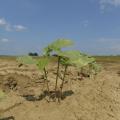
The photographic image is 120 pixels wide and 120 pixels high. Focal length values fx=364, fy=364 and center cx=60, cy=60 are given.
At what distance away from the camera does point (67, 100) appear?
283 inches

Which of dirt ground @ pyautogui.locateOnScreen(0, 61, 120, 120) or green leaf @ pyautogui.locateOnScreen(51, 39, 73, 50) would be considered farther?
green leaf @ pyautogui.locateOnScreen(51, 39, 73, 50)

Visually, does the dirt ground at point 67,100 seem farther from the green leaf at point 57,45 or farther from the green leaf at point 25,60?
the green leaf at point 57,45

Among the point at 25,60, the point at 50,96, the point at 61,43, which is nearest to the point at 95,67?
the point at 50,96

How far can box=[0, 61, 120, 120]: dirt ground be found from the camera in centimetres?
656

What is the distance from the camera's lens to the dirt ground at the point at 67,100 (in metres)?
6.56

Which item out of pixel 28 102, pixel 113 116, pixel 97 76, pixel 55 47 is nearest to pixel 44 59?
pixel 55 47

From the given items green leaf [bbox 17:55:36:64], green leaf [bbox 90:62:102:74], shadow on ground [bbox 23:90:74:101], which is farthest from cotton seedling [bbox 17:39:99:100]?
green leaf [bbox 90:62:102:74]

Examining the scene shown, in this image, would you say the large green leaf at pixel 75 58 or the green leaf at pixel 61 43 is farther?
the green leaf at pixel 61 43

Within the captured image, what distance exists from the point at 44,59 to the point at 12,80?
2.36 m

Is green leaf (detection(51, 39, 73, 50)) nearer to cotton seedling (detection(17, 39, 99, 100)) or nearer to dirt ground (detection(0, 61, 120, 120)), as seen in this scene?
cotton seedling (detection(17, 39, 99, 100))

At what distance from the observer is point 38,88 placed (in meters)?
8.09

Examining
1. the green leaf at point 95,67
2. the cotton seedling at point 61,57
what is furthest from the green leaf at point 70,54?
the green leaf at point 95,67

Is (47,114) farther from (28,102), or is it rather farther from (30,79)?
(30,79)

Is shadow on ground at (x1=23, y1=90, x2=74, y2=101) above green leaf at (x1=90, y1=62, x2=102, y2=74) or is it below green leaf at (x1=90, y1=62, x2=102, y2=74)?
below
